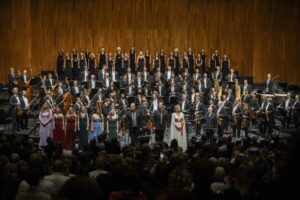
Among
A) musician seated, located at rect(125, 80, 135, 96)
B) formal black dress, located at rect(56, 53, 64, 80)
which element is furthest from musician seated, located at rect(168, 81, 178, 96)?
formal black dress, located at rect(56, 53, 64, 80)

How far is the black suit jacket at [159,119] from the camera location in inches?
556

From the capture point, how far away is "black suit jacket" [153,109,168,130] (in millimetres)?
14125

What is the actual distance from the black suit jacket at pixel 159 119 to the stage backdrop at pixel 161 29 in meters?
8.94

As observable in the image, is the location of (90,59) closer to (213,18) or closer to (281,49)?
(213,18)

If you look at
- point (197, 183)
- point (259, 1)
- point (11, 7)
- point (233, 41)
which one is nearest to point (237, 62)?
point (233, 41)

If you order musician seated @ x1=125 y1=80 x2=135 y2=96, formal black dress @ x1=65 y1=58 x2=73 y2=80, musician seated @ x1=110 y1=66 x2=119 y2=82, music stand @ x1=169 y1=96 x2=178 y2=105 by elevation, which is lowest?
music stand @ x1=169 y1=96 x2=178 y2=105

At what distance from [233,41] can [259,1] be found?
196cm

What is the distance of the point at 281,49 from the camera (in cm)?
2192

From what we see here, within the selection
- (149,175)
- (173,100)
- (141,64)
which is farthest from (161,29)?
(149,175)

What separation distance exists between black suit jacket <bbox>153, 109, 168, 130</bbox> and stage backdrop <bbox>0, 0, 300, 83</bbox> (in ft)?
29.3

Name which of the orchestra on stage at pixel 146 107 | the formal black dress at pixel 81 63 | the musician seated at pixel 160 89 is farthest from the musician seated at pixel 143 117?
the formal black dress at pixel 81 63

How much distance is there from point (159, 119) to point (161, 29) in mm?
9421

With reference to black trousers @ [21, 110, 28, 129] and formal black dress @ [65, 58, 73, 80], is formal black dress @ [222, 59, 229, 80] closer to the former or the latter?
formal black dress @ [65, 58, 73, 80]

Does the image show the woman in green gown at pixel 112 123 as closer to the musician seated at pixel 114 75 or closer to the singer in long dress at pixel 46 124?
the singer in long dress at pixel 46 124
